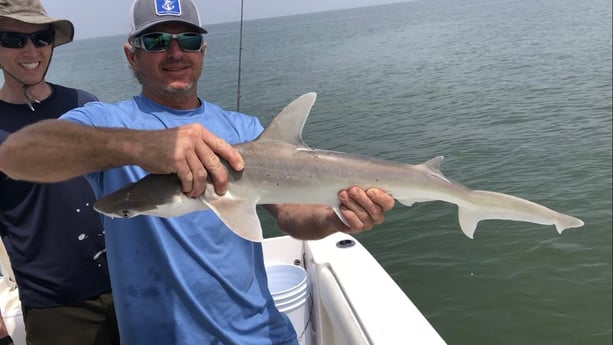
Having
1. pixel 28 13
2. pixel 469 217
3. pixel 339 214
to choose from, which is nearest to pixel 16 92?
pixel 28 13

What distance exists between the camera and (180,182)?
78.0 inches

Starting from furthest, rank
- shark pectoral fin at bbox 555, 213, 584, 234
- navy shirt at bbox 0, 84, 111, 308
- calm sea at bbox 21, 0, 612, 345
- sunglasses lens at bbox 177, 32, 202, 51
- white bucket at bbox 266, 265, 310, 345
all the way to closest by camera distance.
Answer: calm sea at bbox 21, 0, 612, 345 < white bucket at bbox 266, 265, 310, 345 < navy shirt at bbox 0, 84, 111, 308 < sunglasses lens at bbox 177, 32, 202, 51 < shark pectoral fin at bbox 555, 213, 584, 234

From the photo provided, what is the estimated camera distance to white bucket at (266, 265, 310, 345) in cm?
381

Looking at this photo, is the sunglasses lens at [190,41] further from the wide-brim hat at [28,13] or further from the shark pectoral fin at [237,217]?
the wide-brim hat at [28,13]

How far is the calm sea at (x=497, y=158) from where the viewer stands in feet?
23.5

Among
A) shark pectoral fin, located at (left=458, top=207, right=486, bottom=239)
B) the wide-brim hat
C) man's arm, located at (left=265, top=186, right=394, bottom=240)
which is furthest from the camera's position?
the wide-brim hat

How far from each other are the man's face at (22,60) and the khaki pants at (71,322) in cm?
147

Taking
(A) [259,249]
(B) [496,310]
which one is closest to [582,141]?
(B) [496,310]

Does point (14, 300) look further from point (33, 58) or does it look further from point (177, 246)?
point (177, 246)

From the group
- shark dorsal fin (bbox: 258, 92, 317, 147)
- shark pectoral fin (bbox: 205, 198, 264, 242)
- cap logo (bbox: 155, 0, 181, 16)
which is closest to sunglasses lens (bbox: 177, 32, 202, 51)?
cap logo (bbox: 155, 0, 181, 16)

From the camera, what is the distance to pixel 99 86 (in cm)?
3544

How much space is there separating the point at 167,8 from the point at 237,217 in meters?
1.18

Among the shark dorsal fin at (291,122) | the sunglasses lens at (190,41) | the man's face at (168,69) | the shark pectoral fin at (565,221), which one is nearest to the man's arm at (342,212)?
the shark dorsal fin at (291,122)

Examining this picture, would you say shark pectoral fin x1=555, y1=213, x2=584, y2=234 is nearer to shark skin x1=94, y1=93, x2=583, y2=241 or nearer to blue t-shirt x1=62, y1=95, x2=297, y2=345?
shark skin x1=94, y1=93, x2=583, y2=241
